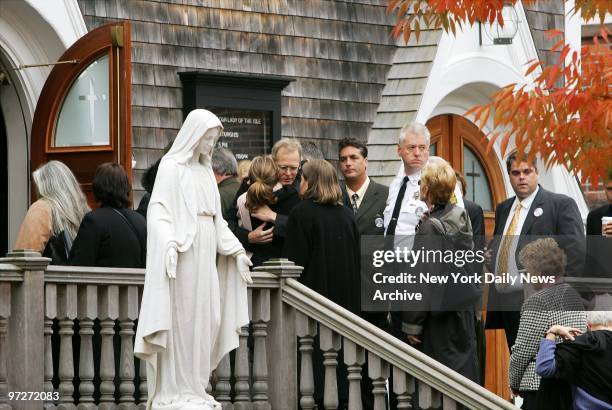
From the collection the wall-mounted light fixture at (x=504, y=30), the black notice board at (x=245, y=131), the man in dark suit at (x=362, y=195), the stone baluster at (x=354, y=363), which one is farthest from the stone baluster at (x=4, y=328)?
the wall-mounted light fixture at (x=504, y=30)

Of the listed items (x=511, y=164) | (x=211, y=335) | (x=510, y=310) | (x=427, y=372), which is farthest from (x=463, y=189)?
(x=211, y=335)

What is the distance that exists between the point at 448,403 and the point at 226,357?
1.47 m

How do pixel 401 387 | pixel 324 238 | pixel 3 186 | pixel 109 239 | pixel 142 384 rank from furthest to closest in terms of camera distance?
pixel 3 186
pixel 324 238
pixel 401 387
pixel 109 239
pixel 142 384

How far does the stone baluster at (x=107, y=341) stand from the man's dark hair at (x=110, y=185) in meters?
0.66

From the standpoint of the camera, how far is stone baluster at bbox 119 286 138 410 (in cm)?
920

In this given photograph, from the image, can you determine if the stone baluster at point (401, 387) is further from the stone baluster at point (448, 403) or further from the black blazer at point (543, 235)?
the black blazer at point (543, 235)

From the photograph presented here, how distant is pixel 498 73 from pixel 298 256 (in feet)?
24.6

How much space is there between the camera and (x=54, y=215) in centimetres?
974

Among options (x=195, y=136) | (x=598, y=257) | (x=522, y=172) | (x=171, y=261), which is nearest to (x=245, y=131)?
(x=522, y=172)

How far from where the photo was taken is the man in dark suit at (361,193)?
10727 mm

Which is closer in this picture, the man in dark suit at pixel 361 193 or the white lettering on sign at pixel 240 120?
the man in dark suit at pixel 361 193

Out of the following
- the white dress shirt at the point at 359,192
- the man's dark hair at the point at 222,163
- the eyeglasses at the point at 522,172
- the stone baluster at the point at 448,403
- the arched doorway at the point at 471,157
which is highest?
the arched doorway at the point at 471,157

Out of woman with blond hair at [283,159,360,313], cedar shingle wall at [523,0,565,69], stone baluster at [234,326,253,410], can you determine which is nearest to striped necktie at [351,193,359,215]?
woman with blond hair at [283,159,360,313]

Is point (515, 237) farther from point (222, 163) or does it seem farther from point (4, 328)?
point (4, 328)
